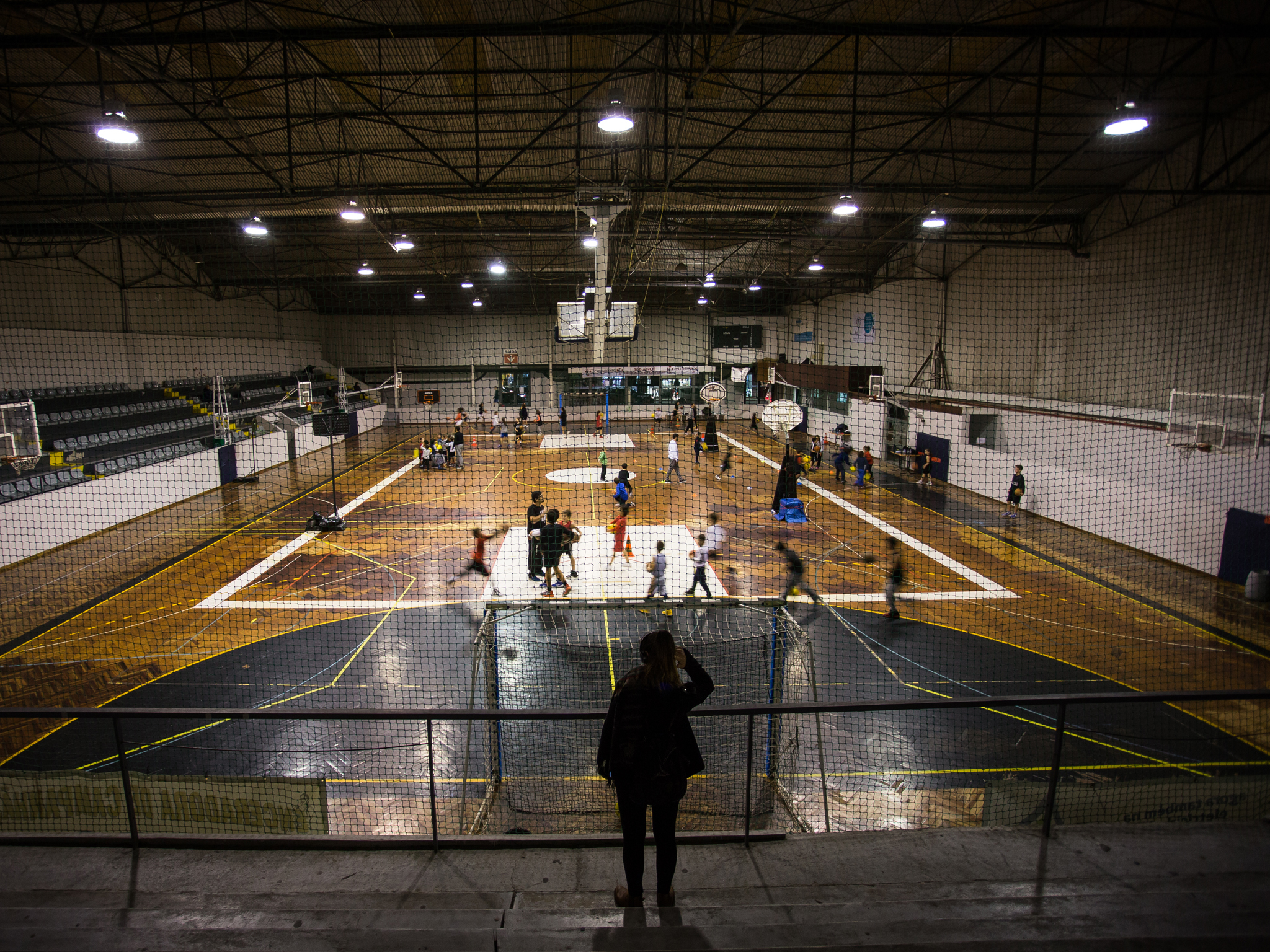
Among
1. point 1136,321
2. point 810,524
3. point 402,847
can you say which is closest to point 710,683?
point 402,847

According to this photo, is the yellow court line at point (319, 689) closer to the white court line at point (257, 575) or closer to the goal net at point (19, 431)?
the white court line at point (257, 575)

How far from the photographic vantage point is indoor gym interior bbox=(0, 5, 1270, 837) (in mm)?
5754

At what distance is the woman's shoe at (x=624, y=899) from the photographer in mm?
2385

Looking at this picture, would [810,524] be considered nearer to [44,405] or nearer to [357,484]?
[357,484]

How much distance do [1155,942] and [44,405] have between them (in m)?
19.8

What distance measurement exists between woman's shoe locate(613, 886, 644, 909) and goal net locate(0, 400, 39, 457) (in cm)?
1277

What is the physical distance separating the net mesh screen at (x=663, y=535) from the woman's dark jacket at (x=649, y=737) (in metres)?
1.62

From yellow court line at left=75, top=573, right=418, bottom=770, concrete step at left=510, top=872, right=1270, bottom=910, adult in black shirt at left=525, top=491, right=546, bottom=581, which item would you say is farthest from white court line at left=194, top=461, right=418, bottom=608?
concrete step at left=510, top=872, right=1270, bottom=910

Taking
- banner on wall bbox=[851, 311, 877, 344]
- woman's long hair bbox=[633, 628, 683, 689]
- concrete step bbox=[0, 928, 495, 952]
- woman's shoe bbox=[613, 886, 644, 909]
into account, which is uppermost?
banner on wall bbox=[851, 311, 877, 344]

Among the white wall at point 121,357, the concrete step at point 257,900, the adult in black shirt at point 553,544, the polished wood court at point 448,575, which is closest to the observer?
the concrete step at point 257,900

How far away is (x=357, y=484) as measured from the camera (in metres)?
18.0

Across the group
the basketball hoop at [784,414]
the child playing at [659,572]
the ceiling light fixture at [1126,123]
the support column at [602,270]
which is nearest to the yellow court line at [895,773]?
the child playing at [659,572]

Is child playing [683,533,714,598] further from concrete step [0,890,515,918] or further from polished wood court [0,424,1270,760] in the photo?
concrete step [0,890,515,918]

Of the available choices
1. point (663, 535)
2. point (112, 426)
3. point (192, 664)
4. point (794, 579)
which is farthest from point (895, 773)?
point (112, 426)
